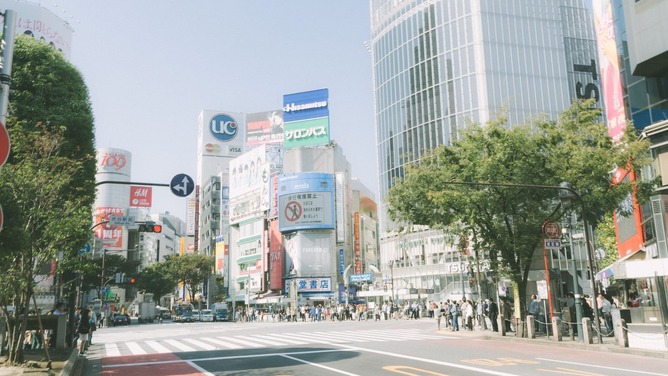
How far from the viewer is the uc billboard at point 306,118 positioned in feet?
277

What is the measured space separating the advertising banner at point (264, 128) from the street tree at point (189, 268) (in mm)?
32383

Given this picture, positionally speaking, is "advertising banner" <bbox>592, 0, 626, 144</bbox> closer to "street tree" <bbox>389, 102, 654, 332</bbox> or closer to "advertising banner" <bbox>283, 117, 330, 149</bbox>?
"street tree" <bbox>389, 102, 654, 332</bbox>

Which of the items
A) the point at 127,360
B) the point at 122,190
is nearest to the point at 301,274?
the point at 127,360

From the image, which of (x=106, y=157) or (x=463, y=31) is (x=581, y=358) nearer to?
(x=463, y=31)

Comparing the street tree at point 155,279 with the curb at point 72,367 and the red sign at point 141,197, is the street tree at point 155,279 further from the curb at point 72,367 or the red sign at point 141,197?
the curb at point 72,367

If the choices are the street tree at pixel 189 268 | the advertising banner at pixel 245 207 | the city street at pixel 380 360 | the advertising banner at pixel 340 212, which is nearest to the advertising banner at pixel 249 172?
the advertising banner at pixel 245 207

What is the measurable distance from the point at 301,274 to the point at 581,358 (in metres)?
60.4

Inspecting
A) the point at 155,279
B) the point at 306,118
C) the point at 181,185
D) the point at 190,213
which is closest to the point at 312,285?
the point at 155,279

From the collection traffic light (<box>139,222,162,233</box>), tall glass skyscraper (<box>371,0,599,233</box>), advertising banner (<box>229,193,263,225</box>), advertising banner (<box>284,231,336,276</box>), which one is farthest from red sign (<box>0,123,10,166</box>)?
advertising banner (<box>229,193,263,225</box>)

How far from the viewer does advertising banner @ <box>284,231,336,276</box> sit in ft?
245

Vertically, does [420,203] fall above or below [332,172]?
below

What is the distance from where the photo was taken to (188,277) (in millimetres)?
80312

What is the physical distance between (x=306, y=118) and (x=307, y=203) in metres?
16.1

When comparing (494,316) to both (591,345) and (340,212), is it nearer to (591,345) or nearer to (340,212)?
(591,345)
